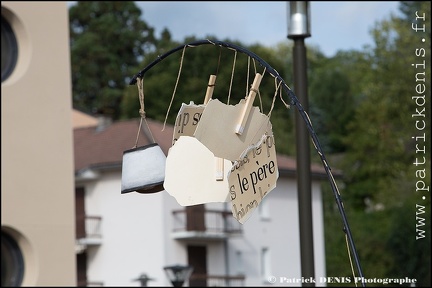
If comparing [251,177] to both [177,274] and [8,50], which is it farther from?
[177,274]

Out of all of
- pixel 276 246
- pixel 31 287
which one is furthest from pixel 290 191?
pixel 31 287

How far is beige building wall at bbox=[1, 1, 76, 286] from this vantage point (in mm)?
16375

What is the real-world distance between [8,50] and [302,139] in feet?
29.5

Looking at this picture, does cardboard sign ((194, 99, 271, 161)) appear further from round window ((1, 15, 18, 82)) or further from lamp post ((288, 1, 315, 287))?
round window ((1, 15, 18, 82))

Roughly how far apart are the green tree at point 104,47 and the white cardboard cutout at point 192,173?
55.2m

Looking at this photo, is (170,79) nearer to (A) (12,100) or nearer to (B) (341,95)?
(B) (341,95)

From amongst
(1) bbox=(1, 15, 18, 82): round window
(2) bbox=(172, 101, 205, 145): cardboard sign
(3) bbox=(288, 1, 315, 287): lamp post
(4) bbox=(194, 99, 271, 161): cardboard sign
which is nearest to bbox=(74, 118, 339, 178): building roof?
(1) bbox=(1, 15, 18, 82): round window

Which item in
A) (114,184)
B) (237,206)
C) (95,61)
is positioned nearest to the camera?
(237,206)

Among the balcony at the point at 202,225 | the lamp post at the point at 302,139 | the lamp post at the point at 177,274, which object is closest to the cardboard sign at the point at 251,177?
the lamp post at the point at 302,139

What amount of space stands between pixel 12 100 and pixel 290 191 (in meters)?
24.1

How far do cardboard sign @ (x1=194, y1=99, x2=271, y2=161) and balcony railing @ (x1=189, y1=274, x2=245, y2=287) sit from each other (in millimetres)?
30148

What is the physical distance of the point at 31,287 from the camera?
16875mm

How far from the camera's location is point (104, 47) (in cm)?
6341

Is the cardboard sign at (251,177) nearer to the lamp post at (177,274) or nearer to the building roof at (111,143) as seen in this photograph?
the lamp post at (177,274)
